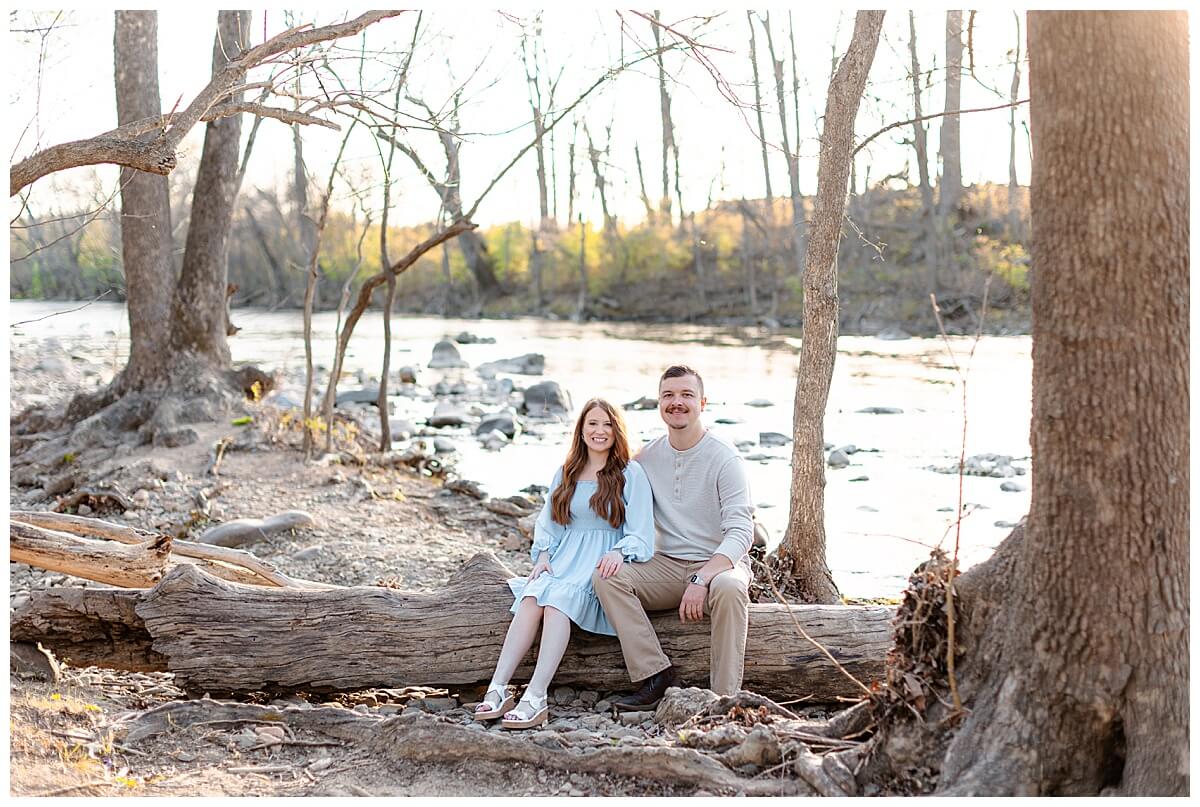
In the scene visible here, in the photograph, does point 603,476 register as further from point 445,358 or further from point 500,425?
point 445,358

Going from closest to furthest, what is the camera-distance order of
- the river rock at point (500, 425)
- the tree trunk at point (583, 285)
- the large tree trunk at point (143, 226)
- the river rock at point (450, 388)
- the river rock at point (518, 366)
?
the large tree trunk at point (143, 226) → the river rock at point (500, 425) → the river rock at point (450, 388) → the river rock at point (518, 366) → the tree trunk at point (583, 285)

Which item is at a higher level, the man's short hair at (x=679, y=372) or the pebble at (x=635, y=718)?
the man's short hair at (x=679, y=372)

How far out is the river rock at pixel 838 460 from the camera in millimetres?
11430

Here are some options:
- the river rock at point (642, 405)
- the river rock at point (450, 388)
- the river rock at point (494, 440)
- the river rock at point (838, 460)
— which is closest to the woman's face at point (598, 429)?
the river rock at point (838, 460)

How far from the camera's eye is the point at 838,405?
15.1m

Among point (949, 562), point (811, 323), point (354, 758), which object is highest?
point (811, 323)

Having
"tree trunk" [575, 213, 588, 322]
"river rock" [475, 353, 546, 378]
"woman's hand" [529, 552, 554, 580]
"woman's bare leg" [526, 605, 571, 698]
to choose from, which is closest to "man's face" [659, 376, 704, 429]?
"woman's hand" [529, 552, 554, 580]

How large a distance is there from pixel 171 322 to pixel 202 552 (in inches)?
229

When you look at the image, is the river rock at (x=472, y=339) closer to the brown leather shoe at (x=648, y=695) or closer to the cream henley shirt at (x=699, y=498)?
the cream henley shirt at (x=699, y=498)

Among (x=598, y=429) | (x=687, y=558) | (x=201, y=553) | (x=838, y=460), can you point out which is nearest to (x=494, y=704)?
(x=687, y=558)

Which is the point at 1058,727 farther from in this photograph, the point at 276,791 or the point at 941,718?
the point at 276,791

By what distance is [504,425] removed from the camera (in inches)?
539

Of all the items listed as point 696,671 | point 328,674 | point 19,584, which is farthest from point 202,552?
point 696,671

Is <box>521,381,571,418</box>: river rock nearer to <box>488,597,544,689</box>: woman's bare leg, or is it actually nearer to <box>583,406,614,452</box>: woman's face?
<box>583,406,614,452</box>: woman's face
